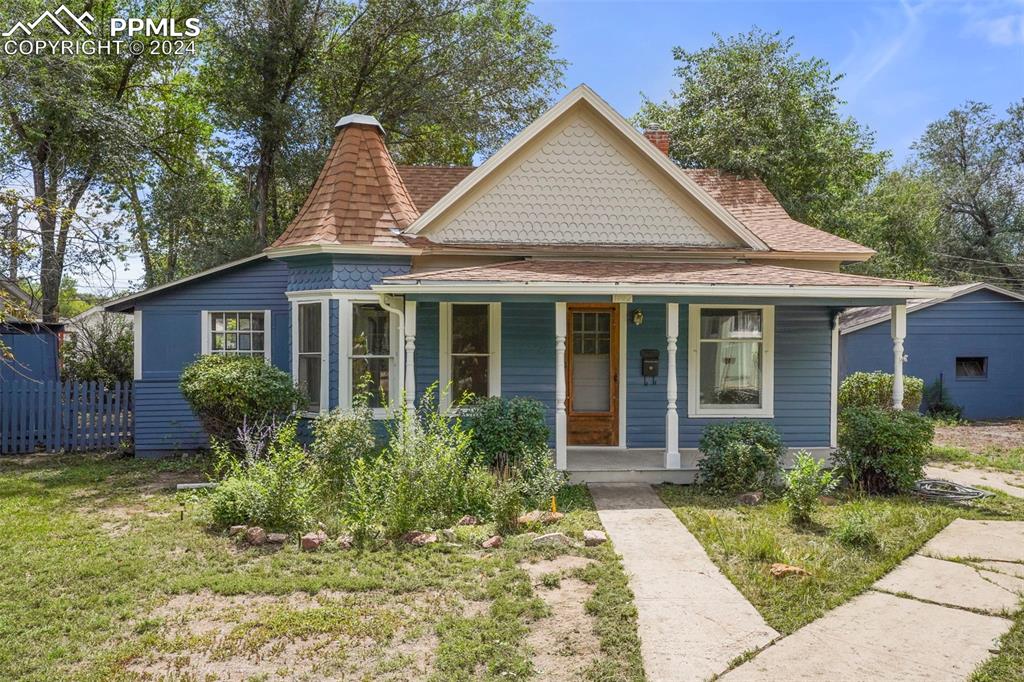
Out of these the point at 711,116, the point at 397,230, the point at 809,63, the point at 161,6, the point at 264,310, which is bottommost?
the point at 264,310

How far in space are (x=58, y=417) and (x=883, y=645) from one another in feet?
40.2

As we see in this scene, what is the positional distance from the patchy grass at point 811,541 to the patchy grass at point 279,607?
0.99 m

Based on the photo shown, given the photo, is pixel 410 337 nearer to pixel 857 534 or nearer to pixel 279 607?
pixel 279 607

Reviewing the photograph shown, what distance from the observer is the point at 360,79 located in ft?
58.2

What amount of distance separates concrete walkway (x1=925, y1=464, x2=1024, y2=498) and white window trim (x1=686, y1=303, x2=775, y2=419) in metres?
2.34

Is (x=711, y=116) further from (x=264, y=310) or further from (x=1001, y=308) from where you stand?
(x=264, y=310)

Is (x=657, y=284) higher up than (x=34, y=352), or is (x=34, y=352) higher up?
(x=657, y=284)

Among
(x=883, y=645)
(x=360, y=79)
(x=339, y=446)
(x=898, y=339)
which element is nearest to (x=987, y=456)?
(x=898, y=339)

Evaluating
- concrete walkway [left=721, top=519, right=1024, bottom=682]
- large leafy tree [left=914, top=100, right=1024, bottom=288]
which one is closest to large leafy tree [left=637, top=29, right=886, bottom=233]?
concrete walkway [left=721, top=519, right=1024, bottom=682]

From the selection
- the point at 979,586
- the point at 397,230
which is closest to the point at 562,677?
the point at 979,586

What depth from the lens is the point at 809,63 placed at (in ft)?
57.7

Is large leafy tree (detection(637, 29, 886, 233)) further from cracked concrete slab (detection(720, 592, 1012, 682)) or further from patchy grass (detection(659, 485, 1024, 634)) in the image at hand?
cracked concrete slab (detection(720, 592, 1012, 682))

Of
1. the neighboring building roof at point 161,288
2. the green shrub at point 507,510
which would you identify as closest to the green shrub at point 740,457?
the green shrub at point 507,510

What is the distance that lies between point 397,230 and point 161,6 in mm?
14250
